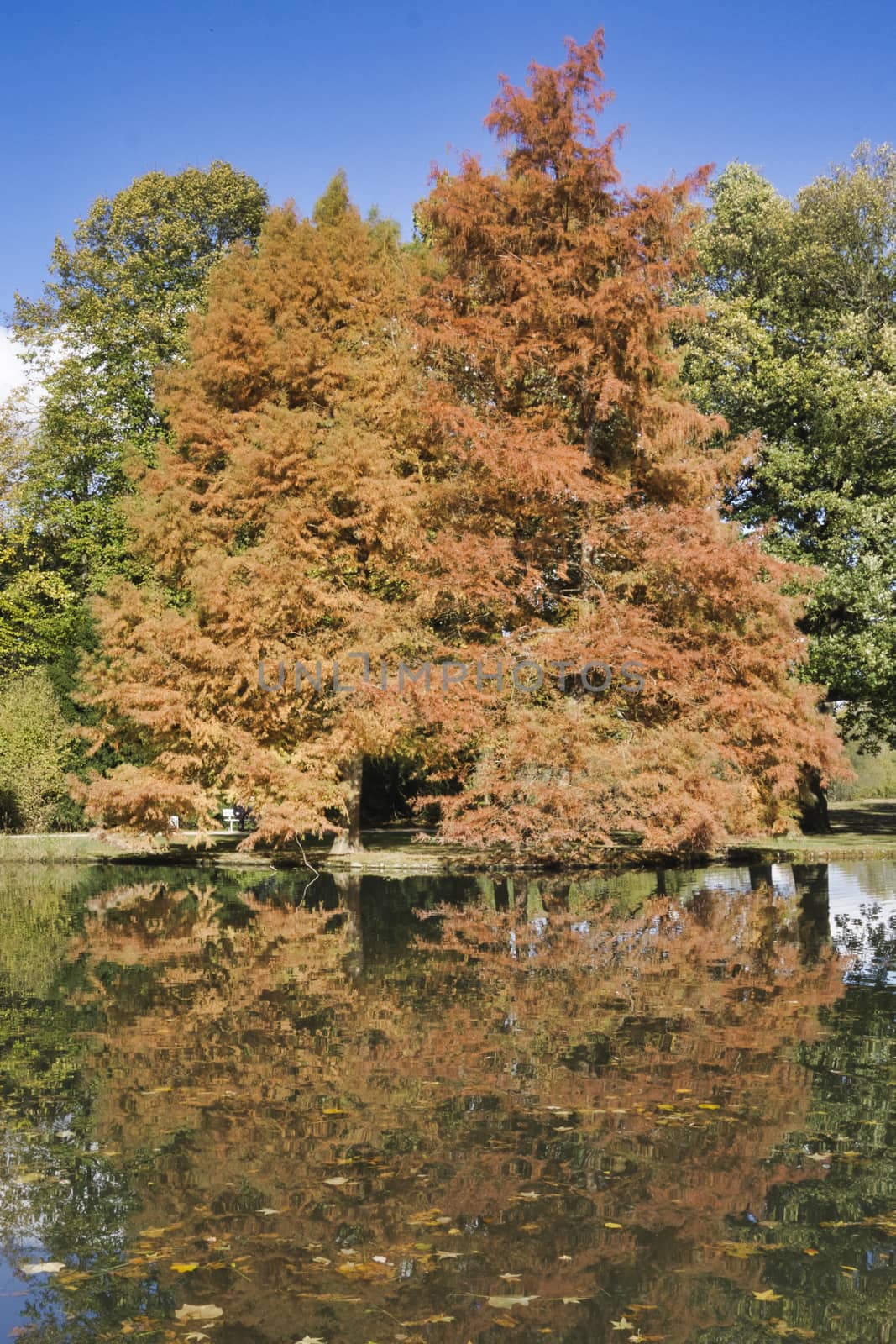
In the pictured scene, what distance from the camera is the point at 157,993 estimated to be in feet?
30.9

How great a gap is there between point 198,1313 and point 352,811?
778 inches

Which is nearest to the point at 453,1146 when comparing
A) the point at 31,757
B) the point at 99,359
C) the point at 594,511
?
the point at 594,511

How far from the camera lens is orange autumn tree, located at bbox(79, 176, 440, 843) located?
70.1 feet

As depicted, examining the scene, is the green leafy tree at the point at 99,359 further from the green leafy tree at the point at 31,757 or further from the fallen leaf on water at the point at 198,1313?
the fallen leaf on water at the point at 198,1313

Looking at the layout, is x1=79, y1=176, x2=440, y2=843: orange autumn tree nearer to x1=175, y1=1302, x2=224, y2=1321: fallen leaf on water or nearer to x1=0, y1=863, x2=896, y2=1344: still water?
x1=0, y1=863, x2=896, y2=1344: still water

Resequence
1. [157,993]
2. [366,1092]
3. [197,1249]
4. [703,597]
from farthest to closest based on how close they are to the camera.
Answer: [703,597], [157,993], [366,1092], [197,1249]

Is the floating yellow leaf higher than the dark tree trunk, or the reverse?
the dark tree trunk

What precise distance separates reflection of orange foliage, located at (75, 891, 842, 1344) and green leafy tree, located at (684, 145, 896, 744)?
14.5m

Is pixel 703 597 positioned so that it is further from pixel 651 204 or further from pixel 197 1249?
pixel 197 1249

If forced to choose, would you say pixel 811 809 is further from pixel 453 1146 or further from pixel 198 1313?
pixel 198 1313

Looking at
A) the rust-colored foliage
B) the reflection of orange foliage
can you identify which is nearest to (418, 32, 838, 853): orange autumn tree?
the rust-colored foliage

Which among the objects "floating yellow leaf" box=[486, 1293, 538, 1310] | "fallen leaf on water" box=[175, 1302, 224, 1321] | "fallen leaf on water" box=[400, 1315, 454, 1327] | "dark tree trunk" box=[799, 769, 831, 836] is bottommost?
"floating yellow leaf" box=[486, 1293, 538, 1310]

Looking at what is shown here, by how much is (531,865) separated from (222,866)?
257 inches

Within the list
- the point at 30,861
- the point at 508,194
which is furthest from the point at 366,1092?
the point at 30,861
